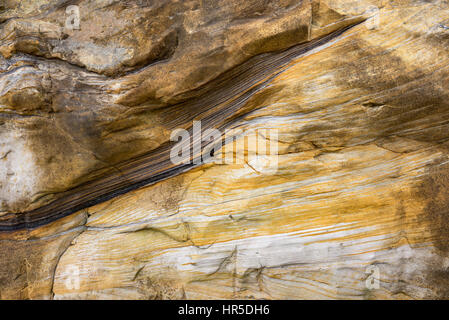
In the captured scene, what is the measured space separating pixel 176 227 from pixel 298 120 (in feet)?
6.29

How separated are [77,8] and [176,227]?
2.81 m

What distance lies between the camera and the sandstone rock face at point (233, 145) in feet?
11.9

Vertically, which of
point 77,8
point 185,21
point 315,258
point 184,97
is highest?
Answer: point 77,8

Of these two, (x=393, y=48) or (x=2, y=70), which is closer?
(x=393, y=48)

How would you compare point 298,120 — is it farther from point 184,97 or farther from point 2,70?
point 2,70

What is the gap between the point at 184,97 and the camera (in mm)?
3744

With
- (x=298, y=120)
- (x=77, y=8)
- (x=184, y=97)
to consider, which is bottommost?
(x=298, y=120)

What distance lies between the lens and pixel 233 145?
152 inches

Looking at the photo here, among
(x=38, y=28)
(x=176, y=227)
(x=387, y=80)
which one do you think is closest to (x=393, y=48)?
(x=387, y=80)

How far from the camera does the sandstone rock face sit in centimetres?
363

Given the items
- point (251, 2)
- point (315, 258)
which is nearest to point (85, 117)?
point (251, 2)

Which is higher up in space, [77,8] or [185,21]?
[77,8]

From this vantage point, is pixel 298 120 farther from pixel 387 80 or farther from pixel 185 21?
pixel 185 21

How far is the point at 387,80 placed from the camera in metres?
3.60
